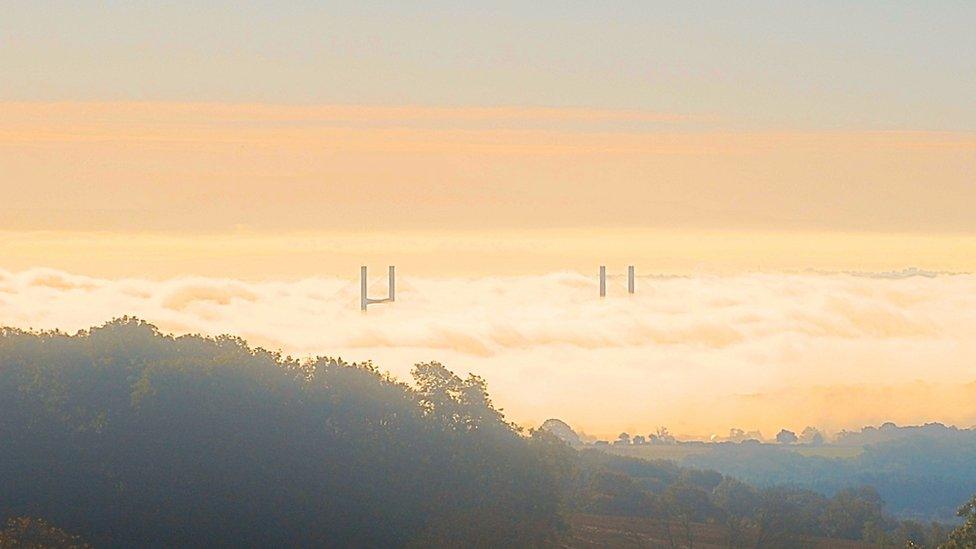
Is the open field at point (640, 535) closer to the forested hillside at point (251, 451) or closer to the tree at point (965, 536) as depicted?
the forested hillside at point (251, 451)

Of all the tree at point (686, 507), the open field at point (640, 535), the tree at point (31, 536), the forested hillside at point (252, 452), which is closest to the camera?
the tree at point (31, 536)

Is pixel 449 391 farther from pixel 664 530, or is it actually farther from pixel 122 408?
pixel 664 530

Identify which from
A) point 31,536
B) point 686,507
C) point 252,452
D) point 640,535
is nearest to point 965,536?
point 252,452

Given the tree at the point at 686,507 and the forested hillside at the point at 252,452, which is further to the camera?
the tree at the point at 686,507

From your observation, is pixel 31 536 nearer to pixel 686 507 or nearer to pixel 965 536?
pixel 965 536

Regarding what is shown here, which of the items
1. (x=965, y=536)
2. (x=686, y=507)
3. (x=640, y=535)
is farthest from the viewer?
(x=686, y=507)

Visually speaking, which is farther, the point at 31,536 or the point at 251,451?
the point at 251,451

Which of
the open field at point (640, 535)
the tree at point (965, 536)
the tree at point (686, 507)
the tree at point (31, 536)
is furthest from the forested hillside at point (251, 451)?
the tree at point (686, 507)

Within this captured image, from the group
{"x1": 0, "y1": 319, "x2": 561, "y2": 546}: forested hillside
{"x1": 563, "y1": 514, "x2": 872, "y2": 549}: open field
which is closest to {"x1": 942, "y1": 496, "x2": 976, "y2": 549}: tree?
{"x1": 0, "y1": 319, "x2": 561, "y2": 546}: forested hillside

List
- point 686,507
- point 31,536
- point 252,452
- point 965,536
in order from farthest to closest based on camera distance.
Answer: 1. point 686,507
2. point 252,452
3. point 965,536
4. point 31,536

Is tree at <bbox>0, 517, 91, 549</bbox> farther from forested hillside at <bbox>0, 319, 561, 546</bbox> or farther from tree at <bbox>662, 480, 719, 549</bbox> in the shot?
tree at <bbox>662, 480, 719, 549</bbox>

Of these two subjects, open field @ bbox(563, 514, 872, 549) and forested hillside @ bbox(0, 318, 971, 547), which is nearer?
forested hillside @ bbox(0, 318, 971, 547)
